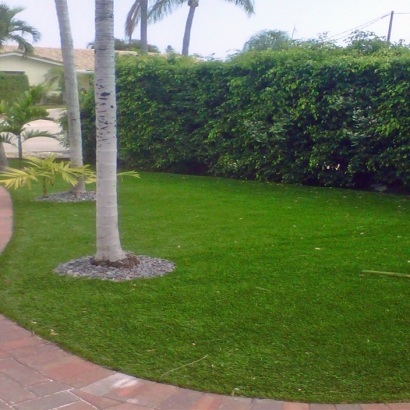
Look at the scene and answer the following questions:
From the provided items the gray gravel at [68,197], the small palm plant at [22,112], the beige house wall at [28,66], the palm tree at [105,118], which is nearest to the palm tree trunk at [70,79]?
the gray gravel at [68,197]

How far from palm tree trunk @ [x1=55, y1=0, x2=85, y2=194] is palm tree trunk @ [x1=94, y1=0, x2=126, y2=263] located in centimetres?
388

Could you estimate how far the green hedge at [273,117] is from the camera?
962cm

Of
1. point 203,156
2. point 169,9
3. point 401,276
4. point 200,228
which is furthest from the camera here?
point 169,9

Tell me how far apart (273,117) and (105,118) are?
613 cm

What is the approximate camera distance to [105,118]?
5.19m

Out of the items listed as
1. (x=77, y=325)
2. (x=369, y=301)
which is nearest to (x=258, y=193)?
(x=369, y=301)

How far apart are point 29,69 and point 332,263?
36184 mm

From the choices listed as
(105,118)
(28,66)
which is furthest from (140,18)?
(105,118)

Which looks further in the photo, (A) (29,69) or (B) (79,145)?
(A) (29,69)

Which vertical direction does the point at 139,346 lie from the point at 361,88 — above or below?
below

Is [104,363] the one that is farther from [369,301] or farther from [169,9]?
[169,9]

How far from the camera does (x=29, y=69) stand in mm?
37969

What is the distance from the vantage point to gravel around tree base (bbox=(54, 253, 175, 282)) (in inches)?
207

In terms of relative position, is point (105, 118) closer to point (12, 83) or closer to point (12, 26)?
point (12, 26)
